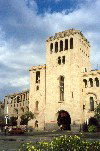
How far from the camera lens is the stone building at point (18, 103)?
68.9m

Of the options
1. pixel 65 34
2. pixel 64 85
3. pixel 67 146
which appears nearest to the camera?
pixel 67 146

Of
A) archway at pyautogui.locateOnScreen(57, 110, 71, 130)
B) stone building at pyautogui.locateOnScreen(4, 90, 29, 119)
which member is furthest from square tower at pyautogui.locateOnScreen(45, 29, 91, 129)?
stone building at pyautogui.locateOnScreen(4, 90, 29, 119)

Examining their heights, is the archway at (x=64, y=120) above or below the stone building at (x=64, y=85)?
below

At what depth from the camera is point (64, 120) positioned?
186ft

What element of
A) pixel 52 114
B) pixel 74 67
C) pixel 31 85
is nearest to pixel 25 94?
pixel 31 85

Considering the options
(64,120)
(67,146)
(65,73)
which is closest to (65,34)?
(65,73)

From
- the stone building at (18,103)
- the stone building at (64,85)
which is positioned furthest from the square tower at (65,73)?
the stone building at (18,103)

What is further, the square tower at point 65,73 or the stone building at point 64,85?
the square tower at point 65,73

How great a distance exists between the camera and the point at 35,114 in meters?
59.1

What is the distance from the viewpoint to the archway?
55.6 m

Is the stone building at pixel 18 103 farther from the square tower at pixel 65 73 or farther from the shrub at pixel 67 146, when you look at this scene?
the shrub at pixel 67 146

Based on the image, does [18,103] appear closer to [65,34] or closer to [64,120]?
[64,120]

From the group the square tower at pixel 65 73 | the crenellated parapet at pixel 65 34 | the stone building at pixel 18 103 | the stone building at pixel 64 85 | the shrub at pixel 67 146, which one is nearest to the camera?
the shrub at pixel 67 146

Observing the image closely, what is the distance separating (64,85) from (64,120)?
808 cm
